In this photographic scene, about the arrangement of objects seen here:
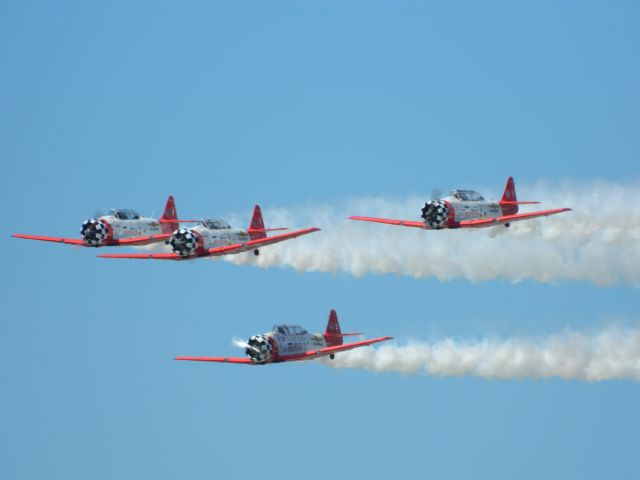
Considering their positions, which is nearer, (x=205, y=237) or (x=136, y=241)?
(x=205, y=237)

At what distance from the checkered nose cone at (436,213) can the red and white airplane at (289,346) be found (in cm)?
771

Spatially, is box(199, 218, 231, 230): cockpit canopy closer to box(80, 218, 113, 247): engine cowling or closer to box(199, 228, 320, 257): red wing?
box(199, 228, 320, 257): red wing

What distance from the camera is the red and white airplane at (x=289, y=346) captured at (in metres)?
117

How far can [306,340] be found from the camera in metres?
120

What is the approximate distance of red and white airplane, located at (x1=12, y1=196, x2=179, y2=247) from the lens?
126250 millimetres

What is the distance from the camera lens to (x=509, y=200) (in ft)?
395

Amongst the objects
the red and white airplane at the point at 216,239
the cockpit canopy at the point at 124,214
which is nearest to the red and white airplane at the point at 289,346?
the red and white airplane at the point at 216,239

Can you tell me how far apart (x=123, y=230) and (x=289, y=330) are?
14960mm

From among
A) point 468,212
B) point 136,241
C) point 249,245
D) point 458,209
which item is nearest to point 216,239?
point 249,245

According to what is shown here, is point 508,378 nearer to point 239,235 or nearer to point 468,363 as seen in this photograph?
point 468,363

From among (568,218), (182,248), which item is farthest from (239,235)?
(568,218)

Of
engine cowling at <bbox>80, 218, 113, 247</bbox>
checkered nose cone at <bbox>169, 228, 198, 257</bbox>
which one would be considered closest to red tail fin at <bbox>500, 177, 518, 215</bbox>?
checkered nose cone at <bbox>169, 228, 198, 257</bbox>

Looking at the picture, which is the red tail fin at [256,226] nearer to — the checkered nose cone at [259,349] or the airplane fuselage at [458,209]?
the checkered nose cone at [259,349]

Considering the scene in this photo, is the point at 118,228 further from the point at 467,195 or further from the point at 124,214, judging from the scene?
the point at 467,195
